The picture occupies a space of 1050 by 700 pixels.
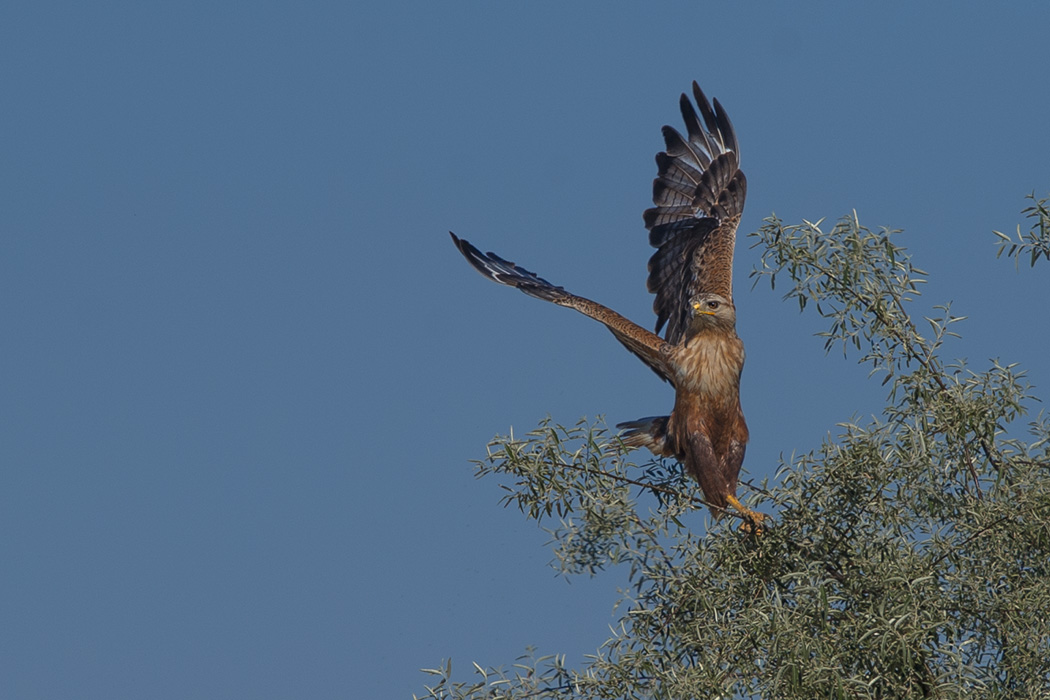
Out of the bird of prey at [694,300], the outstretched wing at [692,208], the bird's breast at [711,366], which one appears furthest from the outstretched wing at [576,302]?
the outstretched wing at [692,208]

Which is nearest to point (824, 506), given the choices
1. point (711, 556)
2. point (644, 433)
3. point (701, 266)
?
point (711, 556)

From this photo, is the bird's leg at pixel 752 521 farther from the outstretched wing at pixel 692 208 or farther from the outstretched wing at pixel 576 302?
the outstretched wing at pixel 692 208

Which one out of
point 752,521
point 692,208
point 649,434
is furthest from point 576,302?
point 752,521

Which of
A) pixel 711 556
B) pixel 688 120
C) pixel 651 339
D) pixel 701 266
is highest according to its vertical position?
pixel 688 120

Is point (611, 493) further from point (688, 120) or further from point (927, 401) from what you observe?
point (688, 120)

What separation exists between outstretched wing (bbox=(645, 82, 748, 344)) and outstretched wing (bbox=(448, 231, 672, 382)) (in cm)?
85

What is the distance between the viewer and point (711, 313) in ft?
28.3

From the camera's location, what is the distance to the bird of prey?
846 cm

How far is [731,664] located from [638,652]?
0.47 metres

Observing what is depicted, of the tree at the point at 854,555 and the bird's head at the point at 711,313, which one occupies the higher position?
the bird's head at the point at 711,313

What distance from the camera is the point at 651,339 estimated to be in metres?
9.25

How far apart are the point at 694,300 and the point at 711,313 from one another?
15 centimetres

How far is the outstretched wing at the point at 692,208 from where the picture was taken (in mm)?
10789

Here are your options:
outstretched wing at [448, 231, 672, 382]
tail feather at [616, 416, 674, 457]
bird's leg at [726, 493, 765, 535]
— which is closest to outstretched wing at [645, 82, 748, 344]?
outstretched wing at [448, 231, 672, 382]
